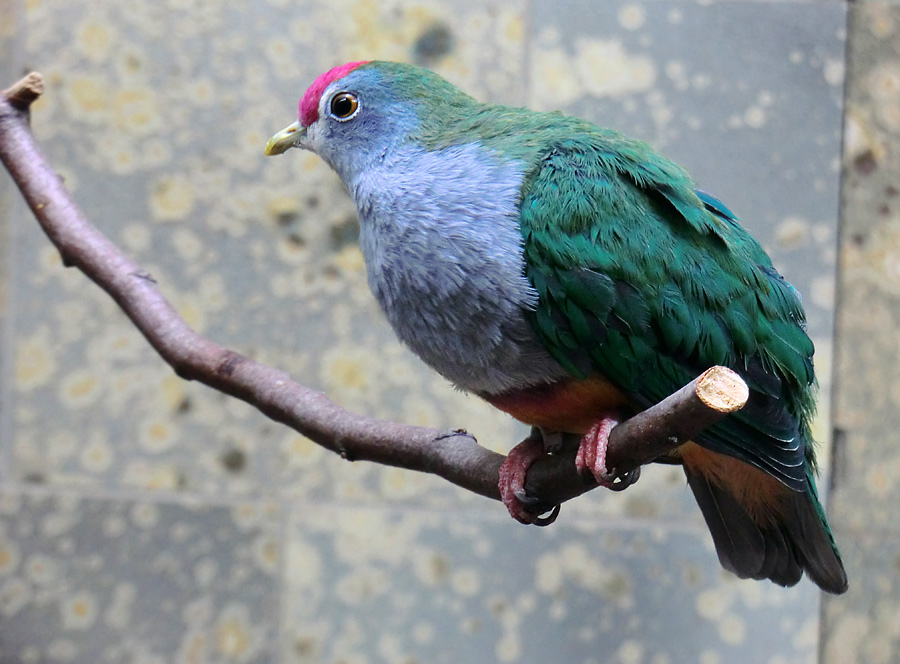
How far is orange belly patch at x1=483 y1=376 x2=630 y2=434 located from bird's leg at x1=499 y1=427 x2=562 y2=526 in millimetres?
48

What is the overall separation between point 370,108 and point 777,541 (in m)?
Result: 1.05

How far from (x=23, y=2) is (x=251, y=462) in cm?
146

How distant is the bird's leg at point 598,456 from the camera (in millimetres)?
1272

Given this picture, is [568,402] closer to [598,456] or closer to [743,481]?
[598,456]

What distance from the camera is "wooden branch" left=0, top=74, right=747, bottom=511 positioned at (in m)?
1.61

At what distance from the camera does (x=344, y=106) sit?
→ 1.72m

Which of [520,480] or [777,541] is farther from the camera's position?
[777,541]

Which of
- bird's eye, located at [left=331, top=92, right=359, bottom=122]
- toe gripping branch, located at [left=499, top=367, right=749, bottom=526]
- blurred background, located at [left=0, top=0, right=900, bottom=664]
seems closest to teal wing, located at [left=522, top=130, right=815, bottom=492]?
toe gripping branch, located at [left=499, top=367, right=749, bottom=526]

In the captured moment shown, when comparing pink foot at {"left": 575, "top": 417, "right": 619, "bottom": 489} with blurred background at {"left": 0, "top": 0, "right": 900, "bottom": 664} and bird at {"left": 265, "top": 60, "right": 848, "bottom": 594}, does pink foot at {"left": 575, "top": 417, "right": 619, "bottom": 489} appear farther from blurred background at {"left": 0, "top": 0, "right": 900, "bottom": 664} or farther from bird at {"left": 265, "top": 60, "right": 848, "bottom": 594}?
blurred background at {"left": 0, "top": 0, "right": 900, "bottom": 664}

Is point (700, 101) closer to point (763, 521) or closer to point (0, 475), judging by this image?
point (763, 521)

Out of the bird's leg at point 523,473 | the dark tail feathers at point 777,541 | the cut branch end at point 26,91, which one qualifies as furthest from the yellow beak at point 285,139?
the dark tail feathers at point 777,541

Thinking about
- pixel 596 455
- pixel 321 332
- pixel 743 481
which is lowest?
pixel 321 332

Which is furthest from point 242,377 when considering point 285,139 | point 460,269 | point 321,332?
point 321,332

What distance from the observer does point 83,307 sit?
2764mm
